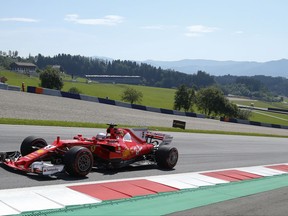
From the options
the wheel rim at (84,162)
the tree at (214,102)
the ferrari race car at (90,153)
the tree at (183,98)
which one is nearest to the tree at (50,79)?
the tree at (183,98)

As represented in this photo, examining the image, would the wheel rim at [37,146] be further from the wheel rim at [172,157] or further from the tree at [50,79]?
the tree at [50,79]

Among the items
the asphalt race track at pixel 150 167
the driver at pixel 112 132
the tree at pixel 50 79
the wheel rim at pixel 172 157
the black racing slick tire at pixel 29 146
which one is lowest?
the asphalt race track at pixel 150 167

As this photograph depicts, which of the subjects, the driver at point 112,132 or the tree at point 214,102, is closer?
the driver at point 112,132

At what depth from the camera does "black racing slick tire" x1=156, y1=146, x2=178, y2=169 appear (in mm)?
13211

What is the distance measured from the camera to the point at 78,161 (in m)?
10.2

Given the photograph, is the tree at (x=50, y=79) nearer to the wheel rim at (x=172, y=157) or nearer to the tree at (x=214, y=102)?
the tree at (x=214, y=102)

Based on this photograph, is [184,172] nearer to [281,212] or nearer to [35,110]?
Result: [281,212]

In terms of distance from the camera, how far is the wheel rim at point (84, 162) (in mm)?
10281

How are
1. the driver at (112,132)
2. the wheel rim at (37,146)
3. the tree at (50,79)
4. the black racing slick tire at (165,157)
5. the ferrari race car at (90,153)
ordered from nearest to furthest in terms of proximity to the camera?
the ferrari race car at (90,153)
the wheel rim at (37,146)
the driver at (112,132)
the black racing slick tire at (165,157)
the tree at (50,79)

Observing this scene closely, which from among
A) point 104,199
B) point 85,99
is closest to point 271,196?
point 104,199

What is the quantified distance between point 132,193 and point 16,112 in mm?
18718

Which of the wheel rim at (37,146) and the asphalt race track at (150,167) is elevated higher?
the wheel rim at (37,146)

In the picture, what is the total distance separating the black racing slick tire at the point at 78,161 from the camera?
33.0 feet

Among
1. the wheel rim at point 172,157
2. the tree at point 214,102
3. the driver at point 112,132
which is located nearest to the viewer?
the driver at point 112,132
